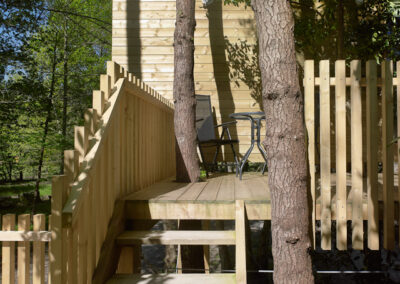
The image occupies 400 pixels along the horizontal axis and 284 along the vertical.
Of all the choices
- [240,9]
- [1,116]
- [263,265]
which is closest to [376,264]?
[263,265]

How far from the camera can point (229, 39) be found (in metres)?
6.07

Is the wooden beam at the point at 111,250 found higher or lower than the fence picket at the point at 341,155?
lower

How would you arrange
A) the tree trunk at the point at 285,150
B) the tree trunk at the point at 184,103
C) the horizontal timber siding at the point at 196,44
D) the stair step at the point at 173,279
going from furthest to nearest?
the horizontal timber siding at the point at 196,44 < the tree trunk at the point at 184,103 < the tree trunk at the point at 285,150 < the stair step at the point at 173,279

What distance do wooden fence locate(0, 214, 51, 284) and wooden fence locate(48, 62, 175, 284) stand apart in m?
0.50

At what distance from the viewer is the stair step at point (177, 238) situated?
2229mm

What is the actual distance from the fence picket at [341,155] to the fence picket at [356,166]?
0.21ft

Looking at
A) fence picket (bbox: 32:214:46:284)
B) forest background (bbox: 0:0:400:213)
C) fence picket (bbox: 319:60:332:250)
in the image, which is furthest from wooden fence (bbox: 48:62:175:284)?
forest background (bbox: 0:0:400:213)

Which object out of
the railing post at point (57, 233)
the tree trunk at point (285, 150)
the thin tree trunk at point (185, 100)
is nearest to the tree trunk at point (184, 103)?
the thin tree trunk at point (185, 100)

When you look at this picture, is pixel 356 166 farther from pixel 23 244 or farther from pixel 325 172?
pixel 23 244

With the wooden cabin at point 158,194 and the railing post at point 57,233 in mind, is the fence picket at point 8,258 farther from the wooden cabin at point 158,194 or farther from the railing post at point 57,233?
the railing post at point 57,233

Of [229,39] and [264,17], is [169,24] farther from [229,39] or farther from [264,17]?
[264,17]

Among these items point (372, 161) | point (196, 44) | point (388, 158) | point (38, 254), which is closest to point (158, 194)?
point (38, 254)

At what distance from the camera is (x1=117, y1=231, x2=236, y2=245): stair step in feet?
7.31

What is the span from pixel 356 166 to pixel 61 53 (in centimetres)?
1246
